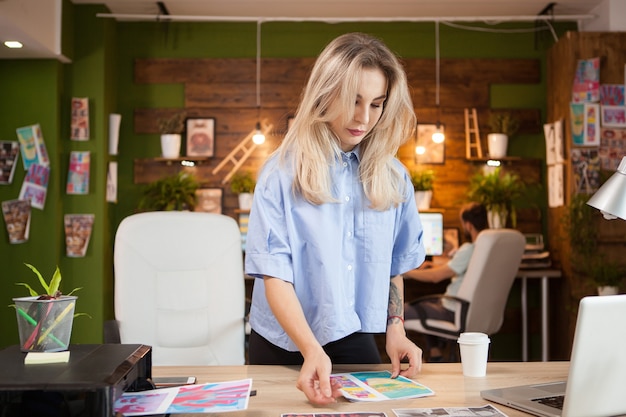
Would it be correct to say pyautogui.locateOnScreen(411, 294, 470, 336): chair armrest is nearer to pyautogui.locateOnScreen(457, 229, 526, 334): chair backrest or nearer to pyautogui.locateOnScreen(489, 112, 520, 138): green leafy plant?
pyautogui.locateOnScreen(457, 229, 526, 334): chair backrest

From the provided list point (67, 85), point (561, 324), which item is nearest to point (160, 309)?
point (67, 85)

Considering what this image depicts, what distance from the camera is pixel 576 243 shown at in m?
5.24

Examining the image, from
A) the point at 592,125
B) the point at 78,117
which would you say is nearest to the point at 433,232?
the point at 592,125

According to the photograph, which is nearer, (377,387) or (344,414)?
(344,414)

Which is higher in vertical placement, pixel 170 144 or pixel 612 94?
pixel 612 94

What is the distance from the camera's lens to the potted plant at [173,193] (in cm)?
573

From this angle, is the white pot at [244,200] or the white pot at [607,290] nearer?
the white pot at [607,290]

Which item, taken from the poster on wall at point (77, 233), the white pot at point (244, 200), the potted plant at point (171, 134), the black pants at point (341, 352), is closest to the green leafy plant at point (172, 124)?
the potted plant at point (171, 134)

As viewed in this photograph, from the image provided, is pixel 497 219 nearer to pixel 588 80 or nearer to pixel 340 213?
pixel 588 80

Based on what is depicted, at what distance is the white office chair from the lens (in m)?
4.41

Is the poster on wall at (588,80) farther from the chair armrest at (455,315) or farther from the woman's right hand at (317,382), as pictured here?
the woman's right hand at (317,382)

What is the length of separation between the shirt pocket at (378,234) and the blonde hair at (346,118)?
3cm

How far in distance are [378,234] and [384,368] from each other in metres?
0.33

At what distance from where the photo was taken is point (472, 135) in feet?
19.7
